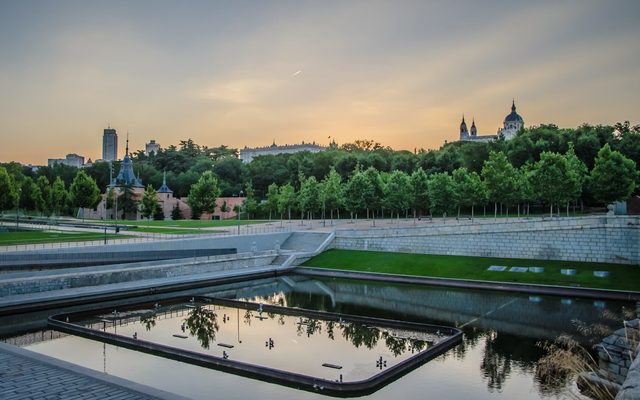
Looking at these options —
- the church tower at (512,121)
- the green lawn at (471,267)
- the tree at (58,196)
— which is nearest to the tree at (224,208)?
the tree at (58,196)

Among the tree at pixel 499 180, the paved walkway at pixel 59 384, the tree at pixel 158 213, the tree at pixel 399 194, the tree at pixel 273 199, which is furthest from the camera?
the tree at pixel 273 199

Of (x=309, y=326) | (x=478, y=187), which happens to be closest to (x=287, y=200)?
(x=478, y=187)

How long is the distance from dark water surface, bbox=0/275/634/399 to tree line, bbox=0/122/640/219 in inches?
806

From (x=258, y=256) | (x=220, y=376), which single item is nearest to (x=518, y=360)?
(x=220, y=376)

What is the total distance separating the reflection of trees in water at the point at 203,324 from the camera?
21.5 meters

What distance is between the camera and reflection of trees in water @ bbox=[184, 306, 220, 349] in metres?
21.5

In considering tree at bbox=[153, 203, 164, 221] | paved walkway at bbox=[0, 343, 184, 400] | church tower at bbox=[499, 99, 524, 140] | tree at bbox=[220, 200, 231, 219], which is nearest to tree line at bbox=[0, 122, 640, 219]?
tree at bbox=[153, 203, 164, 221]

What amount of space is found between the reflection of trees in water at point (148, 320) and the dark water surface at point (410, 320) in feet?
1.37

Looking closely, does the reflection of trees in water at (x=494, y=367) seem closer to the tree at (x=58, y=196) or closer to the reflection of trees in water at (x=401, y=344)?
the reflection of trees in water at (x=401, y=344)

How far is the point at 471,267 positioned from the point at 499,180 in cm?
1641

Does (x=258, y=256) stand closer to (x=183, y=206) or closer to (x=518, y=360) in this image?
(x=518, y=360)

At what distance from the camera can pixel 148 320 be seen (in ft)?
80.2

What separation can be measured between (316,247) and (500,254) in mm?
14800

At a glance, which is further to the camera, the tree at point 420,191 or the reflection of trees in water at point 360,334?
the tree at point 420,191
